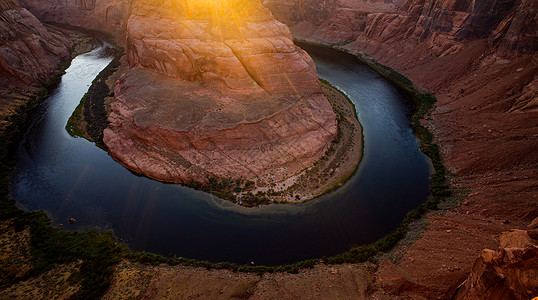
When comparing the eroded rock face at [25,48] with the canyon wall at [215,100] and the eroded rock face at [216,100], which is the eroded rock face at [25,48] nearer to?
the eroded rock face at [216,100]

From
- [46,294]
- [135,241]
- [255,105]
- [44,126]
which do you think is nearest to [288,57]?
[255,105]

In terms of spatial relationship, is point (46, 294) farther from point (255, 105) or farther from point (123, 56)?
point (123, 56)

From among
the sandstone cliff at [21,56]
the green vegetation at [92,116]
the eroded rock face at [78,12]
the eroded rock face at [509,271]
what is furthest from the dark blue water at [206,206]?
the eroded rock face at [78,12]

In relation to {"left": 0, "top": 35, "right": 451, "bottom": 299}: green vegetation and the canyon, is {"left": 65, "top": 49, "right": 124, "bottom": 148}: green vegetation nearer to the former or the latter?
the canyon

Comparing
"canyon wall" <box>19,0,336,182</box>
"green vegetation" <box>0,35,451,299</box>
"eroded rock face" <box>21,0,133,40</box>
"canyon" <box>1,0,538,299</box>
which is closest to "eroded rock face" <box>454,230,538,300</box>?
"canyon" <box>1,0,538,299</box>

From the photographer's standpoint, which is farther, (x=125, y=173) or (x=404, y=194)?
(x=125, y=173)

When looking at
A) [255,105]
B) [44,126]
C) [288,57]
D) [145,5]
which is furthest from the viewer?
[145,5]
